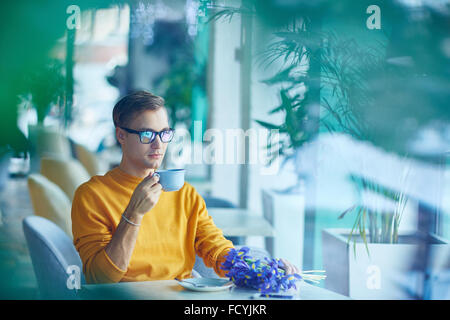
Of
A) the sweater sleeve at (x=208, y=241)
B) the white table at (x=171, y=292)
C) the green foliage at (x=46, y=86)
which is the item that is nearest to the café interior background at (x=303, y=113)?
the green foliage at (x=46, y=86)

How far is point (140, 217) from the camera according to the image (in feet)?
5.65

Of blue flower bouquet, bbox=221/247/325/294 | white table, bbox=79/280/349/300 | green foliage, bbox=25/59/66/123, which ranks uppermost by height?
green foliage, bbox=25/59/66/123

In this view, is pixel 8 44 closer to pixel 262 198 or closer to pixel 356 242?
pixel 262 198

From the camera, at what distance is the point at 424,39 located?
2.31 m

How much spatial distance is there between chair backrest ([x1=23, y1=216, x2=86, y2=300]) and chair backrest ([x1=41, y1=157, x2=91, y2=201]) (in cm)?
48

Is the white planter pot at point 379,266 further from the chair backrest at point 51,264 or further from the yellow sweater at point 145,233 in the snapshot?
the chair backrest at point 51,264

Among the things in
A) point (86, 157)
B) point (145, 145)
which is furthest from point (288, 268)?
point (86, 157)

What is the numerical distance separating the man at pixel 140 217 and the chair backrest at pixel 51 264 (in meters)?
0.21

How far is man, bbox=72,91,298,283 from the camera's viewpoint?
5.62 ft

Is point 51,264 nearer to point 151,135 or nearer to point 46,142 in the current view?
point 151,135

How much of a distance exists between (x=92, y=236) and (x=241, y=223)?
3.35ft

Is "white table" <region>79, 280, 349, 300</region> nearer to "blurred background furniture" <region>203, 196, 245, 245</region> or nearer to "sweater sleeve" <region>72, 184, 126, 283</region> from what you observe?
"sweater sleeve" <region>72, 184, 126, 283</region>

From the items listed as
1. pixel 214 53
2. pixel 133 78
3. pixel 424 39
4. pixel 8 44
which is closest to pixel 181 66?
pixel 214 53

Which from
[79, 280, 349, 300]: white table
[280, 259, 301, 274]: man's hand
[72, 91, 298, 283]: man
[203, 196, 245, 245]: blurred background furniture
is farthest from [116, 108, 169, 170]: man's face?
[203, 196, 245, 245]: blurred background furniture
